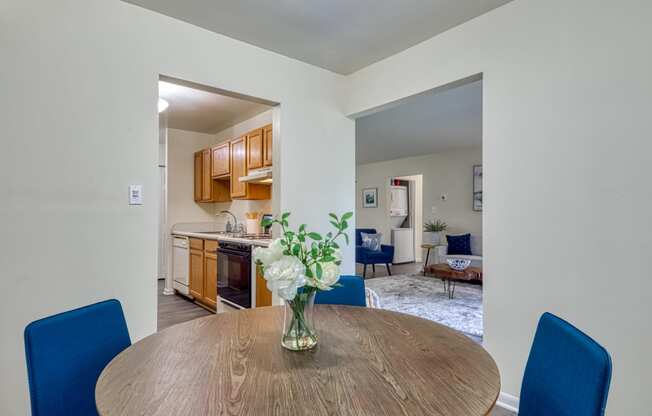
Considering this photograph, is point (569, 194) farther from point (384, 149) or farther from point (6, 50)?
point (384, 149)

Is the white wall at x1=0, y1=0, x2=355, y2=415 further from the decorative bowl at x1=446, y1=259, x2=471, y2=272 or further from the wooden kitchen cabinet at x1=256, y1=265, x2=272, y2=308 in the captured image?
the decorative bowl at x1=446, y1=259, x2=471, y2=272

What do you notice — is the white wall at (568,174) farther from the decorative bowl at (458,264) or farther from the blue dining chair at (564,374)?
the decorative bowl at (458,264)

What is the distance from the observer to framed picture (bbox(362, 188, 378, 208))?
8883 millimetres

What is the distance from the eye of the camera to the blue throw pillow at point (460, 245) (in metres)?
6.50

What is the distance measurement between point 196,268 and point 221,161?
1446mm

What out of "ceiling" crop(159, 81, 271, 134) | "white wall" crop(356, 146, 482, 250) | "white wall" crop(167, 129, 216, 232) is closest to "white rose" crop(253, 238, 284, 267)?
Result: "ceiling" crop(159, 81, 271, 134)

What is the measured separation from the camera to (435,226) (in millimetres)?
7289

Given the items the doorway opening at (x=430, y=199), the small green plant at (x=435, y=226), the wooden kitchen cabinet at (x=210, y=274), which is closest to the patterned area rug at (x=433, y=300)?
the doorway opening at (x=430, y=199)

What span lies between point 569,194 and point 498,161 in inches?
17.1

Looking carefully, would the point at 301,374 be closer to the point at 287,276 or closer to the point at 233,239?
the point at 287,276

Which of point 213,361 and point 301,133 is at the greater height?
point 301,133

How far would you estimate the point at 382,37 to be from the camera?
102 inches

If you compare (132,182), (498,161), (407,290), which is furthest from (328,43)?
(407,290)

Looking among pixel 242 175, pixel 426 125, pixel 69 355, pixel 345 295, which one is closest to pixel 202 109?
pixel 242 175
